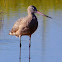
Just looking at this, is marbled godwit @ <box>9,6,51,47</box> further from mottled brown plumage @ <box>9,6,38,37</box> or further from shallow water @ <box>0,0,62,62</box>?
shallow water @ <box>0,0,62,62</box>

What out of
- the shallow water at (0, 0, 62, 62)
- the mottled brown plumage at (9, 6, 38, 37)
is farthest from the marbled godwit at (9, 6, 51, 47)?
the shallow water at (0, 0, 62, 62)

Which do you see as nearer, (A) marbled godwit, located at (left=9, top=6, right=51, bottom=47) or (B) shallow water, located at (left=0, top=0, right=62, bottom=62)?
(B) shallow water, located at (left=0, top=0, right=62, bottom=62)

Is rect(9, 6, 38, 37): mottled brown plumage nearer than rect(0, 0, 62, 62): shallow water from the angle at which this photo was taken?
No

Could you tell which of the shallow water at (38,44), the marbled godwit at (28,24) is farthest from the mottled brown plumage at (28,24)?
the shallow water at (38,44)

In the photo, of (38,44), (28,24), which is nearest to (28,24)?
(28,24)

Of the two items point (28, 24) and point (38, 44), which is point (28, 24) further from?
point (38, 44)

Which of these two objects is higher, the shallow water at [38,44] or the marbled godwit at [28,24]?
the marbled godwit at [28,24]

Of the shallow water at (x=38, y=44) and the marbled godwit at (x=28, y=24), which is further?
the marbled godwit at (x=28, y=24)

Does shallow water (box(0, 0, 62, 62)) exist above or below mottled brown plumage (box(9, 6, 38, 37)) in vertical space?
below

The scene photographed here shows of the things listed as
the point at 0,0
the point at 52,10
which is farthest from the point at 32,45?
the point at 0,0

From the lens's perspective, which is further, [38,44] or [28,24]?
[38,44]

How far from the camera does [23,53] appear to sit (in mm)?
9531

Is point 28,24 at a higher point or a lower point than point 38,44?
higher

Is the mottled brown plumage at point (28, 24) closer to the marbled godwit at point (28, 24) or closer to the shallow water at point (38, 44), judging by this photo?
the marbled godwit at point (28, 24)
